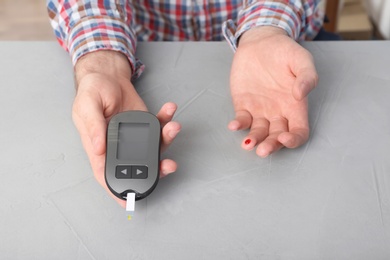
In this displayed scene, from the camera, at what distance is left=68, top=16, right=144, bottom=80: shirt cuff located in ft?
2.61

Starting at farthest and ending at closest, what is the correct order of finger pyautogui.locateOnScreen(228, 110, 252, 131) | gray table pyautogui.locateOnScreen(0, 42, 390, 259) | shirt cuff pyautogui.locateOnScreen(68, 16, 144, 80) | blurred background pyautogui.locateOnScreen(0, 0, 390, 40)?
blurred background pyautogui.locateOnScreen(0, 0, 390, 40) < shirt cuff pyautogui.locateOnScreen(68, 16, 144, 80) < finger pyautogui.locateOnScreen(228, 110, 252, 131) < gray table pyautogui.locateOnScreen(0, 42, 390, 259)

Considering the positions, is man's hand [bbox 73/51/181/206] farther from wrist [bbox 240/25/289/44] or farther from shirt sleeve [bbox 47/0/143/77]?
wrist [bbox 240/25/289/44]

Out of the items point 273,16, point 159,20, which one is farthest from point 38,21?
point 273,16

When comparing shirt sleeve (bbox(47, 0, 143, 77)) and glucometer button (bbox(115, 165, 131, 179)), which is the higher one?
shirt sleeve (bbox(47, 0, 143, 77))

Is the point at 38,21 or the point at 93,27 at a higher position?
the point at 93,27

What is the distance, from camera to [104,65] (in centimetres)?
78

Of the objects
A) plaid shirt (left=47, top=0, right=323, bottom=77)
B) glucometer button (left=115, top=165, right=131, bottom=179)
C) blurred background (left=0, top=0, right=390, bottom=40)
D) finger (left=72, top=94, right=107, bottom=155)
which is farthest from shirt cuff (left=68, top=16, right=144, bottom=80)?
blurred background (left=0, top=0, right=390, bottom=40)

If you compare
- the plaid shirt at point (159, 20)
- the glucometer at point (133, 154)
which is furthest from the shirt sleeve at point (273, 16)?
the glucometer at point (133, 154)

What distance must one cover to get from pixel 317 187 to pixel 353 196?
0.14 feet

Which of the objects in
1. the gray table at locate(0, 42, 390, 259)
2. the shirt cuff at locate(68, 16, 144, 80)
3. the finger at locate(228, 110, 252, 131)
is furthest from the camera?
the shirt cuff at locate(68, 16, 144, 80)

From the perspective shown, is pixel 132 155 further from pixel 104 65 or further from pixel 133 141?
pixel 104 65

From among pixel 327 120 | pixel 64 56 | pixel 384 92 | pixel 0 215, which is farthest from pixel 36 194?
pixel 384 92

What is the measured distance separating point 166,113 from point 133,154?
78 mm

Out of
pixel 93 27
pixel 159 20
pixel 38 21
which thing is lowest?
pixel 38 21
